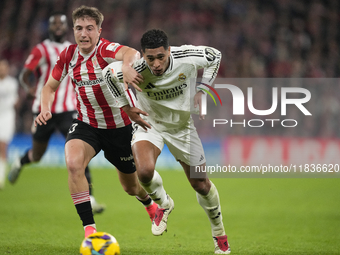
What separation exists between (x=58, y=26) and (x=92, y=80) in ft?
8.85

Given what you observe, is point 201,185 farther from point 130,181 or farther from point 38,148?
point 38,148

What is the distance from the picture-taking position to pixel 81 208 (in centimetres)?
434

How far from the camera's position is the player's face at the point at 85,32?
464 centimetres

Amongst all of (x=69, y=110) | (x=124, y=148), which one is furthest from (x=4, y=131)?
(x=124, y=148)

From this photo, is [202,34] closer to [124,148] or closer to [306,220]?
[306,220]

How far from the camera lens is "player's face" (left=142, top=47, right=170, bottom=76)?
13.4ft

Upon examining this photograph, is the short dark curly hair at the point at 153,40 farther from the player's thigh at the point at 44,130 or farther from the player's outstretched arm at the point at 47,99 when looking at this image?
the player's thigh at the point at 44,130

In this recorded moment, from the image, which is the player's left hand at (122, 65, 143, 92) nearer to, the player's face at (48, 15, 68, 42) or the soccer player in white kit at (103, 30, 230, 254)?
the soccer player in white kit at (103, 30, 230, 254)

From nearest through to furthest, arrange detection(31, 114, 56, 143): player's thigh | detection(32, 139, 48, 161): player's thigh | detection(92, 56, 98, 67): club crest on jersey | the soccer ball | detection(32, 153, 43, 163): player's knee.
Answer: the soccer ball → detection(92, 56, 98, 67): club crest on jersey → detection(31, 114, 56, 143): player's thigh → detection(32, 139, 48, 161): player's thigh → detection(32, 153, 43, 163): player's knee

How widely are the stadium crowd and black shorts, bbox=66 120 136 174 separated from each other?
9.98 m

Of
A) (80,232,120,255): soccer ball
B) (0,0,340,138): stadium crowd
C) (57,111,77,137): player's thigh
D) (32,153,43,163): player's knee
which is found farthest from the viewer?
(0,0,340,138): stadium crowd

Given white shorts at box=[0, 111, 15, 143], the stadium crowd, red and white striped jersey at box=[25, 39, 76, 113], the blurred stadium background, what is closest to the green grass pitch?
white shorts at box=[0, 111, 15, 143]

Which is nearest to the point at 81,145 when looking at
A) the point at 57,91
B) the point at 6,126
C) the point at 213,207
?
the point at 213,207

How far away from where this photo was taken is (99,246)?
368 centimetres
